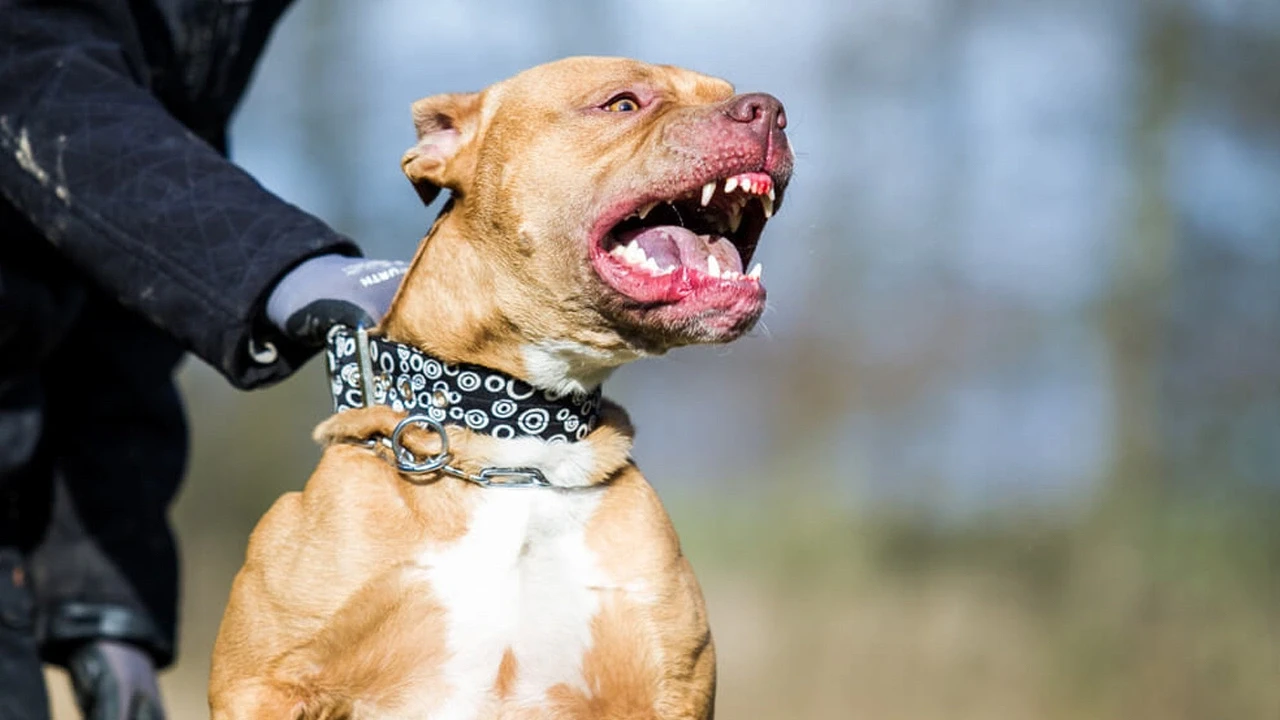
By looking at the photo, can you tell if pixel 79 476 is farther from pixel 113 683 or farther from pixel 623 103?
pixel 623 103

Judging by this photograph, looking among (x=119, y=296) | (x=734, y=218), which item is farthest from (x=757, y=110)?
(x=119, y=296)

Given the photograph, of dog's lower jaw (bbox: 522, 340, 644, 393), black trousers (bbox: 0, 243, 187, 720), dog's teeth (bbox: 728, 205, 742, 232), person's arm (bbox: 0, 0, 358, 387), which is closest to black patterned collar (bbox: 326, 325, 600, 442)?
dog's lower jaw (bbox: 522, 340, 644, 393)

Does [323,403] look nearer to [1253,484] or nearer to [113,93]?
[1253,484]

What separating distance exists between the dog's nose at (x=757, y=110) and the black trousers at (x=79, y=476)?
2030 mm

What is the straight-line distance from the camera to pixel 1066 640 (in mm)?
7773

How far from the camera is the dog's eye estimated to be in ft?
9.80

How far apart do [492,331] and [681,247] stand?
1.27ft

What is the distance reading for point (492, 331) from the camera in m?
2.94

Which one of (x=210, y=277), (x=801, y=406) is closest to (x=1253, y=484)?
(x=801, y=406)

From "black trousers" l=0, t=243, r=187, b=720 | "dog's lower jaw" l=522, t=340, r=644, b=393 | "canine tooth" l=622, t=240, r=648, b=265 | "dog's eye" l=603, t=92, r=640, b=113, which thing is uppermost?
"dog's eye" l=603, t=92, r=640, b=113

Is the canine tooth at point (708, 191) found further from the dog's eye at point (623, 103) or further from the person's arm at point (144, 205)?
the person's arm at point (144, 205)

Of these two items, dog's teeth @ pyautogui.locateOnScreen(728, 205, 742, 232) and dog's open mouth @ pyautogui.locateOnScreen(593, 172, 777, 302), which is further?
dog's teeth @ pyautogui.locateOnScreen(728, 205, 742, 232)

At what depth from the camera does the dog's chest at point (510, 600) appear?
2.79 m

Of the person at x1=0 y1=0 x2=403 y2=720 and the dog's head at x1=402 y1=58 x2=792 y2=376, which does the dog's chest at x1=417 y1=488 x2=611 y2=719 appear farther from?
the person at x1=0 y1=0 x2=403 y2=720
